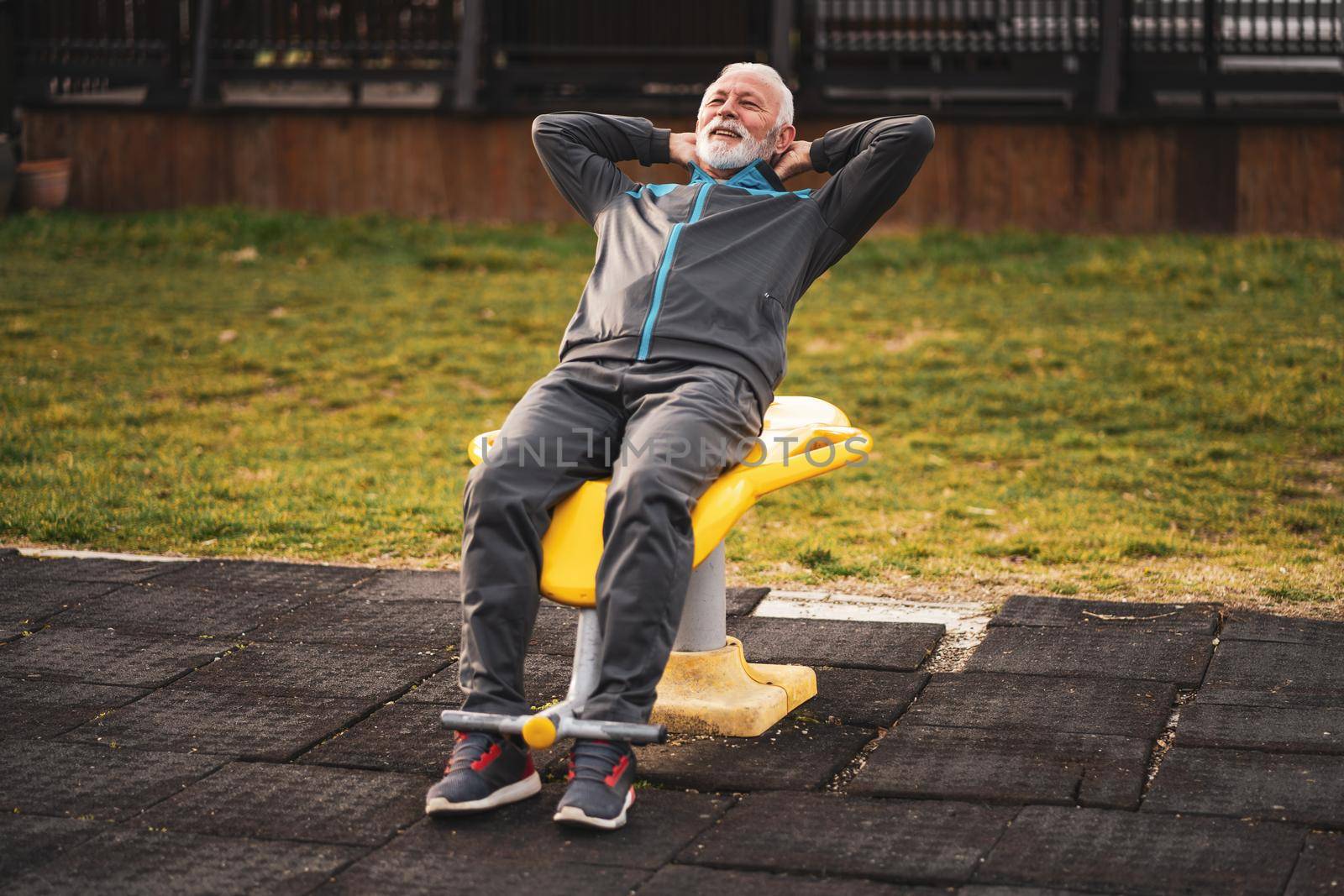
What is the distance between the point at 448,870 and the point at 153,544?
2941 mm

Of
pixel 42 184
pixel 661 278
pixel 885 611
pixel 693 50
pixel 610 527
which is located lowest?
pixel 885 611

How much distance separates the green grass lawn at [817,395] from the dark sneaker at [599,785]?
76.3 inches

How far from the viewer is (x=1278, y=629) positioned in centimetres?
426

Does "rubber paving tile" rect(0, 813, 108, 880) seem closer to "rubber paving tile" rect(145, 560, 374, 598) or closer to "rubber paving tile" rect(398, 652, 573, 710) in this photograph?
"rubber paving tile" rect(398, 652, 573, 710)

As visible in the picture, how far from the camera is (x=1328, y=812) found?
3053 mm

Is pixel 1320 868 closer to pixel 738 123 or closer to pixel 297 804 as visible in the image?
pixel 297 804

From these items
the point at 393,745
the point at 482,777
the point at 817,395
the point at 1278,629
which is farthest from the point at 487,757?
the point at 817,395

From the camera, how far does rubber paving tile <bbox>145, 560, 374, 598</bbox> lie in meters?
4.77

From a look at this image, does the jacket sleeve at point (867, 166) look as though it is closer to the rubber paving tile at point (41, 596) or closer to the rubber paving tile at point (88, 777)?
the rubber paving tile at point (88, 777)

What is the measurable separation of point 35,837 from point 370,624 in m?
1.47

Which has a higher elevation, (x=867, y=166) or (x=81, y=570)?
(x=867, y=166)

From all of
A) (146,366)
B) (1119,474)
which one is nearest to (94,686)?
(1119,474)

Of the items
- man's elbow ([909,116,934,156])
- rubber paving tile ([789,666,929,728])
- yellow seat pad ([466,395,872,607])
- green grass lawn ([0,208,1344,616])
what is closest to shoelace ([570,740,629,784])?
yellow seat pad ([466,395,872,607])

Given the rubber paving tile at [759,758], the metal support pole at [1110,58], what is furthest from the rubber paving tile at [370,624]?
the metal support pole at [1110,58]
